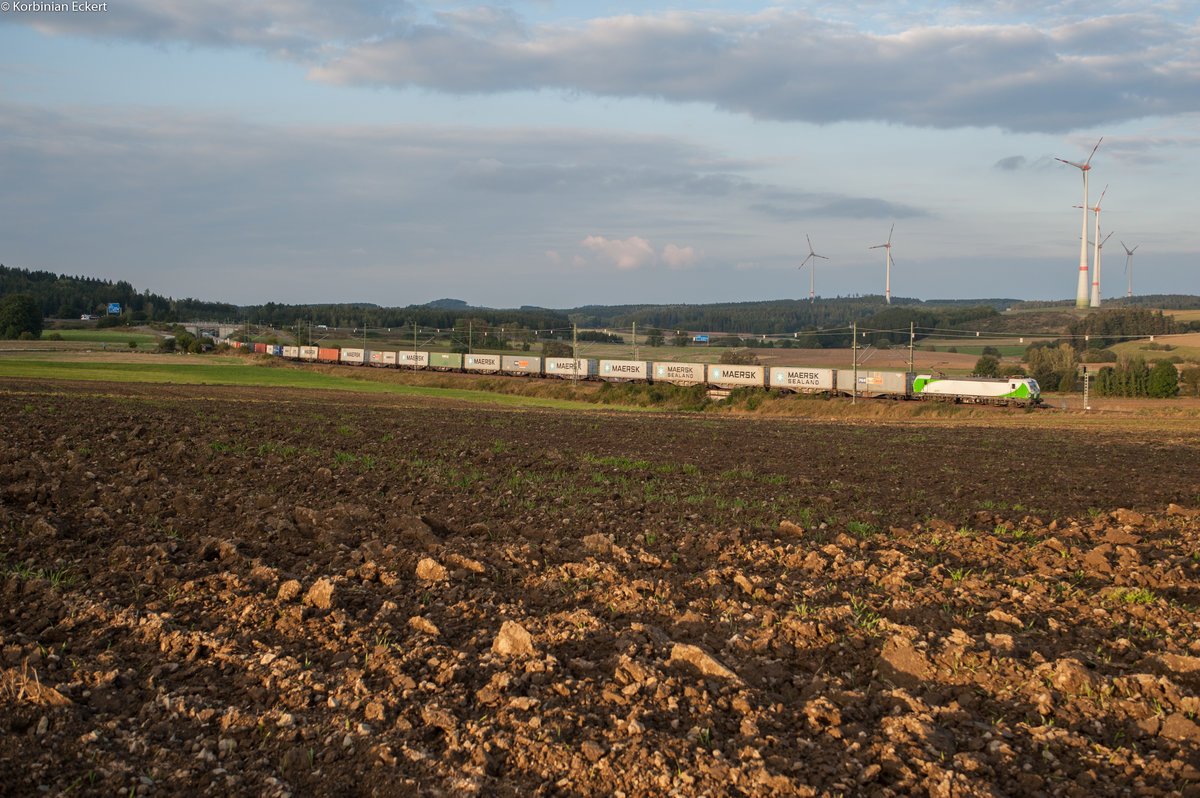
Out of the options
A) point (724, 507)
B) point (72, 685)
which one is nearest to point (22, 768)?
point (72, 685)

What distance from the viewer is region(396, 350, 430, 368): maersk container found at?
10181 centimetres

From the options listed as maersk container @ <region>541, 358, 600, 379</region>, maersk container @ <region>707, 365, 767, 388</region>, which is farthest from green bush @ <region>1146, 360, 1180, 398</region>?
maersk container @ <region>541, 358, 600, 379</region>

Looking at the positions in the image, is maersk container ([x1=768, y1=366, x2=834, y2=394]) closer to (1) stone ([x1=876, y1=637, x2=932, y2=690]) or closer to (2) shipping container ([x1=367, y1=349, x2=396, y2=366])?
(2) shipping container ([x1=367, y1=349, x2=396, y2=366])

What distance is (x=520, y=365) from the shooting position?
307ft

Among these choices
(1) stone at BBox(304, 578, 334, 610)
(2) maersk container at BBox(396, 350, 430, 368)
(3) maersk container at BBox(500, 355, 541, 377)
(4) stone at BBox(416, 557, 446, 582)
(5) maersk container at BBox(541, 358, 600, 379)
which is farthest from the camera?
(2) maersk container at BBox(396, 350, 430, 368)

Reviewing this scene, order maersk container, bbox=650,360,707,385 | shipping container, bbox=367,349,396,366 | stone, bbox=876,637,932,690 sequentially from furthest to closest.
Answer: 1. shipping container, bbox=367,349,396,366
2. maersk container, bbox=650,360,707,385
3. stone, bbox=876,637,932,690

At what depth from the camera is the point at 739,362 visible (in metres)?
101

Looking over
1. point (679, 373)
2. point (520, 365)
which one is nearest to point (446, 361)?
point (520, 365)

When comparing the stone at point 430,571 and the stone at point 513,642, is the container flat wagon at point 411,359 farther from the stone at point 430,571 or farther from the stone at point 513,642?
the stone at point 513,642

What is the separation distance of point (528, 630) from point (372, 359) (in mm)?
106624

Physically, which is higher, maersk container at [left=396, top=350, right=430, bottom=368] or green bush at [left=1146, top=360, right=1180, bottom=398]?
maersk container at [left=396, top=350, right=430, bottom=368]

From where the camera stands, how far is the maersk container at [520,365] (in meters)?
92.9

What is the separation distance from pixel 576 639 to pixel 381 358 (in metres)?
105

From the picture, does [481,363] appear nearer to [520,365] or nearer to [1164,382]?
[520,365]
